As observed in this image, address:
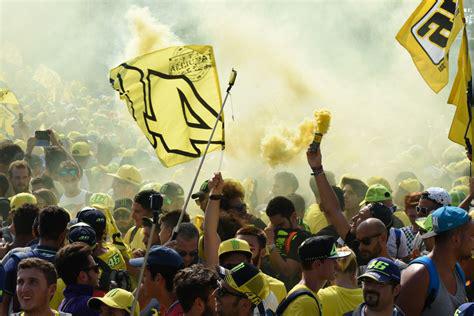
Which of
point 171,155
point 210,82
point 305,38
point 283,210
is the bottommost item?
point 283,210

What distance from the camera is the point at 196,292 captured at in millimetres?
5324

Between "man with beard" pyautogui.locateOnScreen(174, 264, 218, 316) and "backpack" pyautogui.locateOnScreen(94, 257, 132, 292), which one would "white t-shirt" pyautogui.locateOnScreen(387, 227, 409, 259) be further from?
"man with beard" pyautogui.locateOnScreen(174, 264, 218, 316)

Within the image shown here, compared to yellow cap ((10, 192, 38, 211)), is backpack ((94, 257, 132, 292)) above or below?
below

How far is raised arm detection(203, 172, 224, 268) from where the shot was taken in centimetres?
703

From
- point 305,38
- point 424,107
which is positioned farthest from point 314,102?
point 305,38

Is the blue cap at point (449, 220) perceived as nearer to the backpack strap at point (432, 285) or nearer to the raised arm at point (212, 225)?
the backpack strap at point (432, 285)

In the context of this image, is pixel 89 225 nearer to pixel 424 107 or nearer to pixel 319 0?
A: pixel 424 107

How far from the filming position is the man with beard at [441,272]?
571cm

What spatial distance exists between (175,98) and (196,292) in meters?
3.33

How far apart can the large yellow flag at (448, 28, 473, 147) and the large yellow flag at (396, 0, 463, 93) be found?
0.36 metres

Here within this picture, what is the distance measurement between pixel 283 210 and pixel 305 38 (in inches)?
591

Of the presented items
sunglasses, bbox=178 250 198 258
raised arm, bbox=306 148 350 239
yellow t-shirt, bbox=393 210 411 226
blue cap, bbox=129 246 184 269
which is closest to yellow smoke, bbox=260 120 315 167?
yellow t-shirt, bbox=393 210 411 226

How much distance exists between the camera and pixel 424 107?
2047 cm

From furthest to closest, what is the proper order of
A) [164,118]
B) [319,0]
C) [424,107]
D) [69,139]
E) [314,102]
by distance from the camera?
1. [319,0]
2. [424,107]
3. [314,102]
4. [69,139]
5. [164,118]
